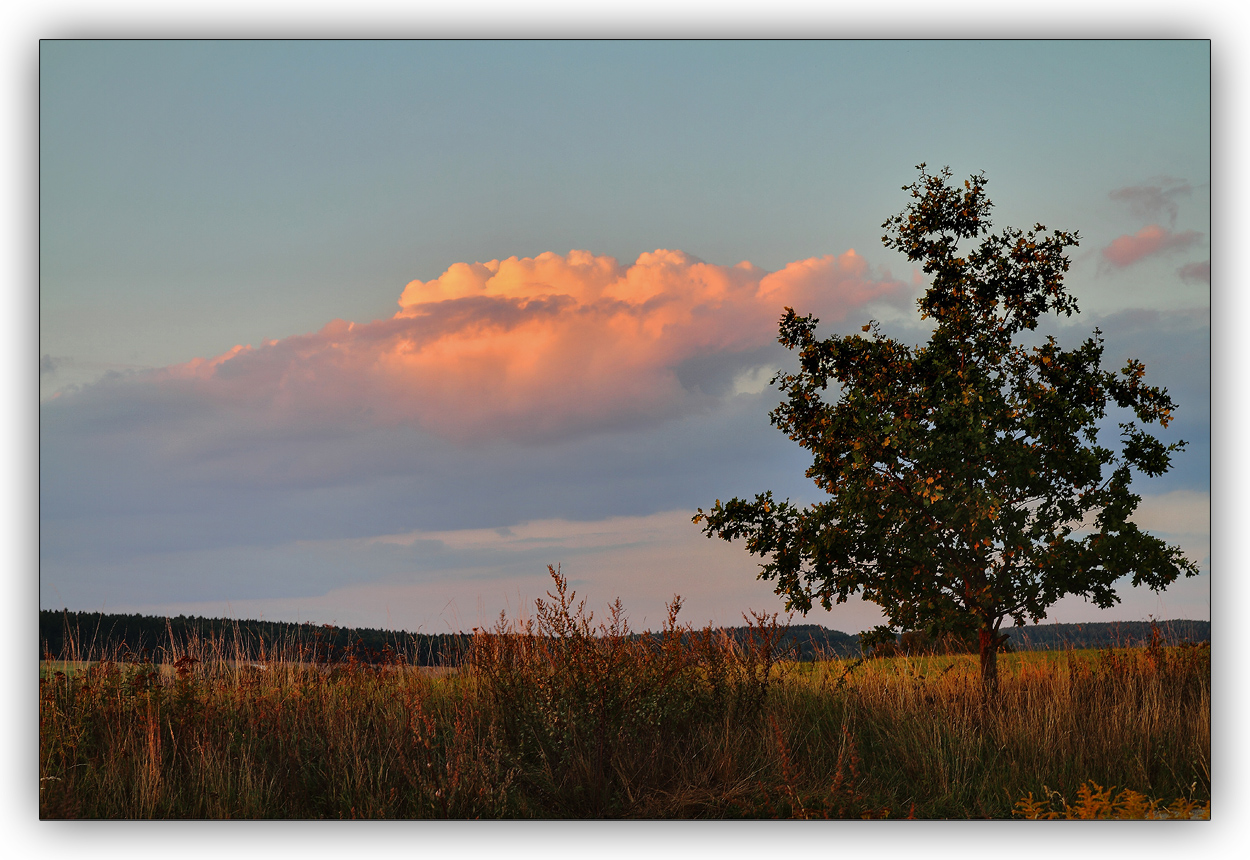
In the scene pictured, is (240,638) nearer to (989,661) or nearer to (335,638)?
(335,638)

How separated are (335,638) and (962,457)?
4.71 m

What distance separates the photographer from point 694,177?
5.30 metres

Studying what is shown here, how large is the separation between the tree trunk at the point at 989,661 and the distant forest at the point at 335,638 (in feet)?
0.41

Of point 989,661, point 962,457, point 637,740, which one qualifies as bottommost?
point 637,740

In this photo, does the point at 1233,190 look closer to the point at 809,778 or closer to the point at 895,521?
the point at 895,521

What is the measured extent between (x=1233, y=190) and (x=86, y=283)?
7337mm

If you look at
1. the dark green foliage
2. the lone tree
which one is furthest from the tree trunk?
the dark green foliage

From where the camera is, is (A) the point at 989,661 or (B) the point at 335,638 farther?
(B) the point at 335,638

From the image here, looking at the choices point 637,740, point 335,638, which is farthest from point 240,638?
point 637,740

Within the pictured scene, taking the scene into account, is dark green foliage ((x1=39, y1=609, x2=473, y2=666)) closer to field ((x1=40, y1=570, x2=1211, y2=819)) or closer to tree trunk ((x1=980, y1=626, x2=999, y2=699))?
field ((x1=40, y1=570, x2=1211, y2=819))

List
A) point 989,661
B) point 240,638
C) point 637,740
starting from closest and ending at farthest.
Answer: point 637,740
point 989,661
point 240,638

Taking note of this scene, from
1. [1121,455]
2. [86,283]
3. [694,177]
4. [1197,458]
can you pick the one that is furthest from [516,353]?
[1197,458]

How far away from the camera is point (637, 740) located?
15.6 ft

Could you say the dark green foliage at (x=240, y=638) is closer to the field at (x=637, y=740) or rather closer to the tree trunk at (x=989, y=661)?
the field at (x=637, y=740)
